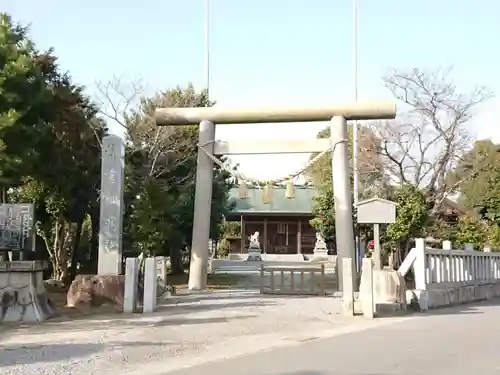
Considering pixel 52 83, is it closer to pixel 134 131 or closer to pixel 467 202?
pixel 134 131

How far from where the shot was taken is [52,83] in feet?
→ 65.5

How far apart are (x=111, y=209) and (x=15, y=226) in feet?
9.28

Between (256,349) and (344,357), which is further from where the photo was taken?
(256,349)

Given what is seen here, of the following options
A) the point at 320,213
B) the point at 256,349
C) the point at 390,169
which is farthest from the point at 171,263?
the point at 256,349

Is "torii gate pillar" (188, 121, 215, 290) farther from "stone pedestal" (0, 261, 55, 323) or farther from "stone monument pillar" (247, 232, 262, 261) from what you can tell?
"stone monument pillar" (247, 232, 262, 261)

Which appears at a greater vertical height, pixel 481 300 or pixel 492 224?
pixel 492 224

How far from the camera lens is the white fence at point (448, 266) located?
57.4ft

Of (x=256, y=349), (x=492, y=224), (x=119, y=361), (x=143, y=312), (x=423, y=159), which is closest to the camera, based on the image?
(x=119, y=361)

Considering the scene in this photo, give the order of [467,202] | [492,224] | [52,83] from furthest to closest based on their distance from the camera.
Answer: [467,202] → [492,224] → [52,83]

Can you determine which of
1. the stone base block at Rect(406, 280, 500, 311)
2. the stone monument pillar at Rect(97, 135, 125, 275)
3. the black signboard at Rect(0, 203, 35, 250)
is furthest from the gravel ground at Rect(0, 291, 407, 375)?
the stone base block at Rect(406, 280, 500, 311)

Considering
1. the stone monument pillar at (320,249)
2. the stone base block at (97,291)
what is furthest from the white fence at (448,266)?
the stone monument pillar at (320,249)

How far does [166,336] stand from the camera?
1139 cm

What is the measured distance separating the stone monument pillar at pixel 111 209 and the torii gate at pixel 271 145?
15.2 ft

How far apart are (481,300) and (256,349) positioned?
12890mm
